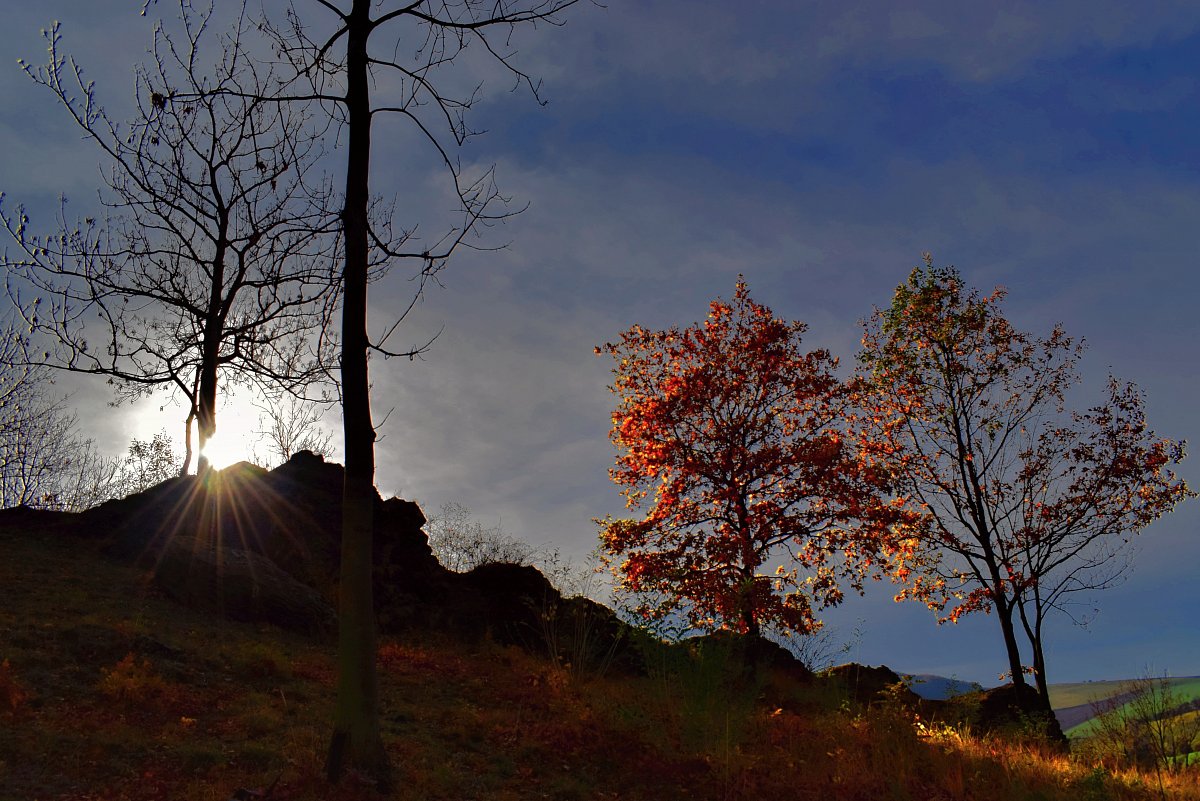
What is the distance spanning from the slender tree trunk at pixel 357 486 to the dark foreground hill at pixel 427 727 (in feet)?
1.35

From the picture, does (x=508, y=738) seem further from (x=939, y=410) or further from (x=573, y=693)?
(x=939, y=410)

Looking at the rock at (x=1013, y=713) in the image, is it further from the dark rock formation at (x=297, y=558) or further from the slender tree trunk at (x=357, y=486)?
the slender tree trunk at (x=357, y=486)

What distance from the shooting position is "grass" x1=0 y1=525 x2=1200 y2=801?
704 cm

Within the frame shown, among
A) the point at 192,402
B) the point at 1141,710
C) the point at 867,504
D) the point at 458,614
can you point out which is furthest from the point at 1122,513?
the point at 192,402

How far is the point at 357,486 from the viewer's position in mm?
7621

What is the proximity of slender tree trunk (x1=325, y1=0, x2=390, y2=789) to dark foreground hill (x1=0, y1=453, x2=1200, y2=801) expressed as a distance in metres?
0.41

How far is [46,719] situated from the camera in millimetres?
7473

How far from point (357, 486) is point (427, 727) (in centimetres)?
367

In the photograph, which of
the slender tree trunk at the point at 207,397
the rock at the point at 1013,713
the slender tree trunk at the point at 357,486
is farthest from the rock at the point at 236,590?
the rock at the point at 1013,713

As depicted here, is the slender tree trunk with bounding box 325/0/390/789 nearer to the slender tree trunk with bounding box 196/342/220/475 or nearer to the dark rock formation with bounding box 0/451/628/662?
the dark rock formation with bounding box 0/451/628/662

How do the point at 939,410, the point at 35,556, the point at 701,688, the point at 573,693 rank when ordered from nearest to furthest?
the point at 701,688 → the point at 573,693 → the point at 35,556 → the point at 939,410

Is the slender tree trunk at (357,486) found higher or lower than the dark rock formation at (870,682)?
higher

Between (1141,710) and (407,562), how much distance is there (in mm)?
12815

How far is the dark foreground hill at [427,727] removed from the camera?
709 cm
